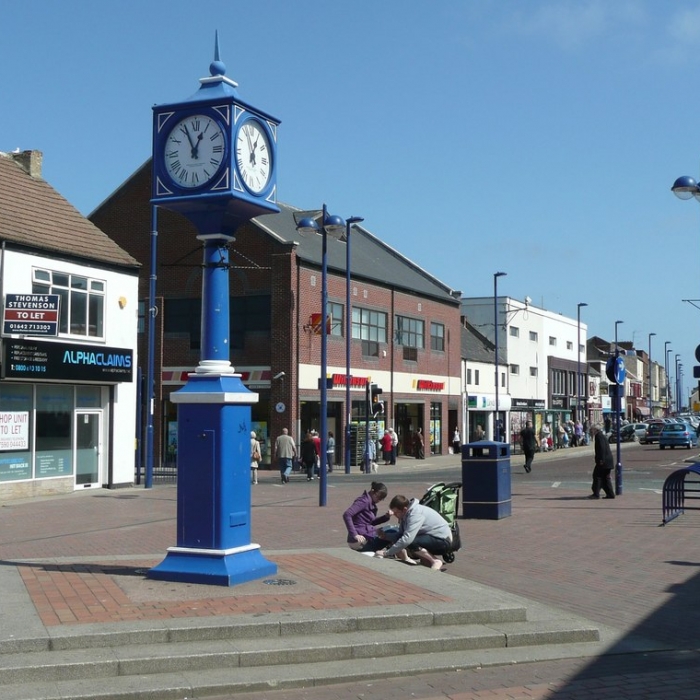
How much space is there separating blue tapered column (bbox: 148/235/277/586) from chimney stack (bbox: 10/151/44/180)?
20.0m

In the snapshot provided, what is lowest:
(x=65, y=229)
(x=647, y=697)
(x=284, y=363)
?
(x=647, y=697)

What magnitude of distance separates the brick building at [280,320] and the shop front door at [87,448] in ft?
37.6

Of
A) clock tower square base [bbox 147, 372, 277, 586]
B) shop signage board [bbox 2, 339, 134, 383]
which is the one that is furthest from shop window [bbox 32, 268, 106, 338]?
clock tower square base [bbox 147, 372, 277, 586]

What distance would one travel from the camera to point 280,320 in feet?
137

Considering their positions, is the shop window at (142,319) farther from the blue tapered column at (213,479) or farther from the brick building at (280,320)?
the blue tapered column at (213,479)

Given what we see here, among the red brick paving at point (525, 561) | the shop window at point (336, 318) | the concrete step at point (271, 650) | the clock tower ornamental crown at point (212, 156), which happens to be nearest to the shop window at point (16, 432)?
the red brick paving at point (525, 561)

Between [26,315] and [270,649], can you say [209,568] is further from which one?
[26,315]

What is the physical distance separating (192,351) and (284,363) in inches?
178

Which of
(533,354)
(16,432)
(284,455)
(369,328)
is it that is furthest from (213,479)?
(533,354)

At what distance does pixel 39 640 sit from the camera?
25.2 ft

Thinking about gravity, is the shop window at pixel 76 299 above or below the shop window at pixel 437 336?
below

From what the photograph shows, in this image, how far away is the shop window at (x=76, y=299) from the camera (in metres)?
25.1

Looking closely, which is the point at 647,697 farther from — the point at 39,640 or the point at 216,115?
the point at 216,115

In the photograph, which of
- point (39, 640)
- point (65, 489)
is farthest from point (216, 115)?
point (65, 489)
